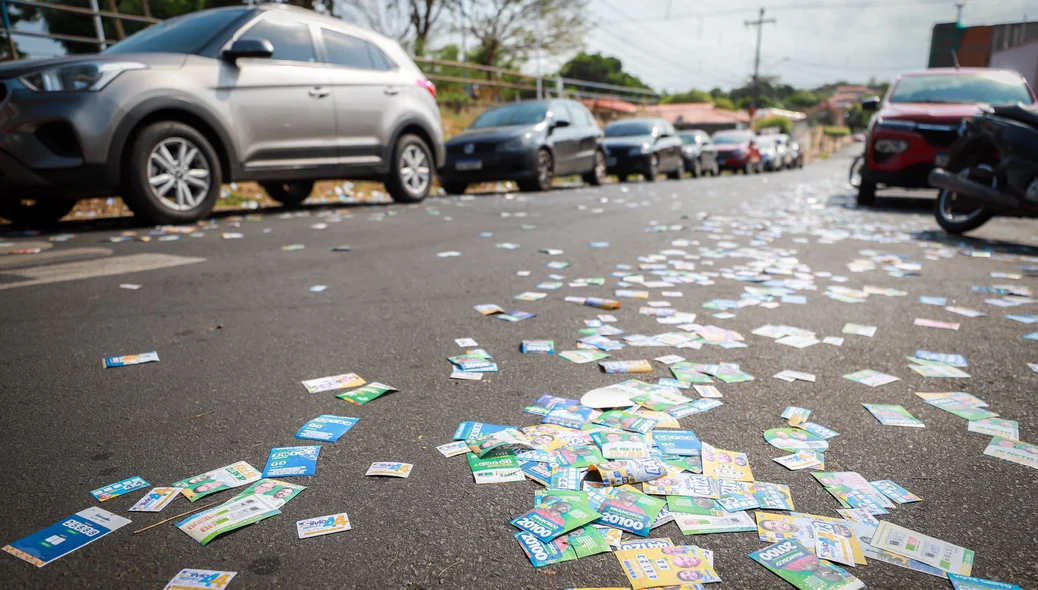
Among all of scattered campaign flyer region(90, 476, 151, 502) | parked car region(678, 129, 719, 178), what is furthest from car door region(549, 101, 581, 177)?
scattered campaign flyer region(90, 476, 151, 502)

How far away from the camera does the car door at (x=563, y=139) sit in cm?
1094

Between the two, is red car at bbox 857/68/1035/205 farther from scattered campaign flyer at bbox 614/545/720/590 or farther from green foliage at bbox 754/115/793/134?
green foliage at bbox 754/115/793/134

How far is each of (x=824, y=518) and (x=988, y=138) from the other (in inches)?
220

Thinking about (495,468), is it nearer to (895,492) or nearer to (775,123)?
(895,492)

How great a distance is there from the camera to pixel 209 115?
567cm

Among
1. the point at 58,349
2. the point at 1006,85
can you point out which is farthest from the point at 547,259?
the point at 1006,85

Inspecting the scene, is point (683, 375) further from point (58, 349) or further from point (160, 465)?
point (58, 349)

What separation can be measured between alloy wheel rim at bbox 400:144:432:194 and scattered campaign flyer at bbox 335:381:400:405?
5.80 metres

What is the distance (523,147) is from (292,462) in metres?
8.80

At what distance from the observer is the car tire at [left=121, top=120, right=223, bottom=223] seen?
5250mm

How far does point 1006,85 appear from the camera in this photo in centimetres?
831

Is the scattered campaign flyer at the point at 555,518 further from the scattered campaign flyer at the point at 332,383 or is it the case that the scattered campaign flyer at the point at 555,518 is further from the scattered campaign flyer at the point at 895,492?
the scattered campaign flyer at the point at 332,383

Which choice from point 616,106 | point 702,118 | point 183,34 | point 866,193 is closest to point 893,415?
point 183,34

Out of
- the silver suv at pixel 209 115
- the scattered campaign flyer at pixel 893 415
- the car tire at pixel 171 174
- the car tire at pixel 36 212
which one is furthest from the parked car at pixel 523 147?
the scattered campaign flyer at pixel 893 415
